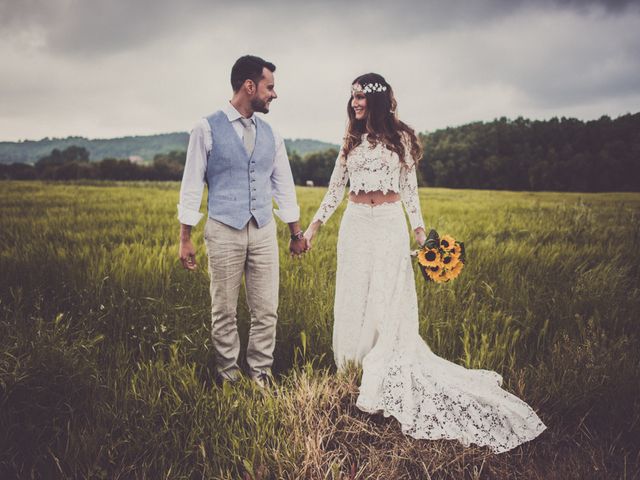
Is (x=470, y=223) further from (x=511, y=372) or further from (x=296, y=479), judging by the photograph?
(x=296, y=479)

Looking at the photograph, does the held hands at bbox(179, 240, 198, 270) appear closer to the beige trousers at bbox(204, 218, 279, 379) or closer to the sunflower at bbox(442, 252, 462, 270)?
the beige trousers at bbox(204, 218, 279, 379)

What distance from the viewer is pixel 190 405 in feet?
6.77

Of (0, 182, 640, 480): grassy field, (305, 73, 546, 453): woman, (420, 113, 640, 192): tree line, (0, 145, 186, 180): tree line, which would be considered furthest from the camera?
(0, 145, 186, 180): tree line

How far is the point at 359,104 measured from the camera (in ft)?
8.80

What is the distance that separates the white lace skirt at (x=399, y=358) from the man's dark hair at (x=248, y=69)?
119 centimetres

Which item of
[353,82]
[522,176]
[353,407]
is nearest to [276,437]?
[353,407]

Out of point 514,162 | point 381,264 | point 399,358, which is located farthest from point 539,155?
point 399,358

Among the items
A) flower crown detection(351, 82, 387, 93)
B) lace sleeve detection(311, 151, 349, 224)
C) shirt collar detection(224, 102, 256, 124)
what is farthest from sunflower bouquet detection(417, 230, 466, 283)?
shirt collar detection(224, 102, 256, 124)

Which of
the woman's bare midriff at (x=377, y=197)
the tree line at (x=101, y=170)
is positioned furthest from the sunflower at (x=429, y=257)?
the tree line at (x=101, y=170)

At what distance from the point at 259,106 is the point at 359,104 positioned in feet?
2.50

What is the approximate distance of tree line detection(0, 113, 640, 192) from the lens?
28.2m

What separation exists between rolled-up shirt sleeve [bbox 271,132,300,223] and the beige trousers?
0.20 meters

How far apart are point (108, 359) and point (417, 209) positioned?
2.69 metres

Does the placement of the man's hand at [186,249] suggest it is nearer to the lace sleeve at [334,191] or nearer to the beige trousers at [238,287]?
the beige trousers at [238,287]
